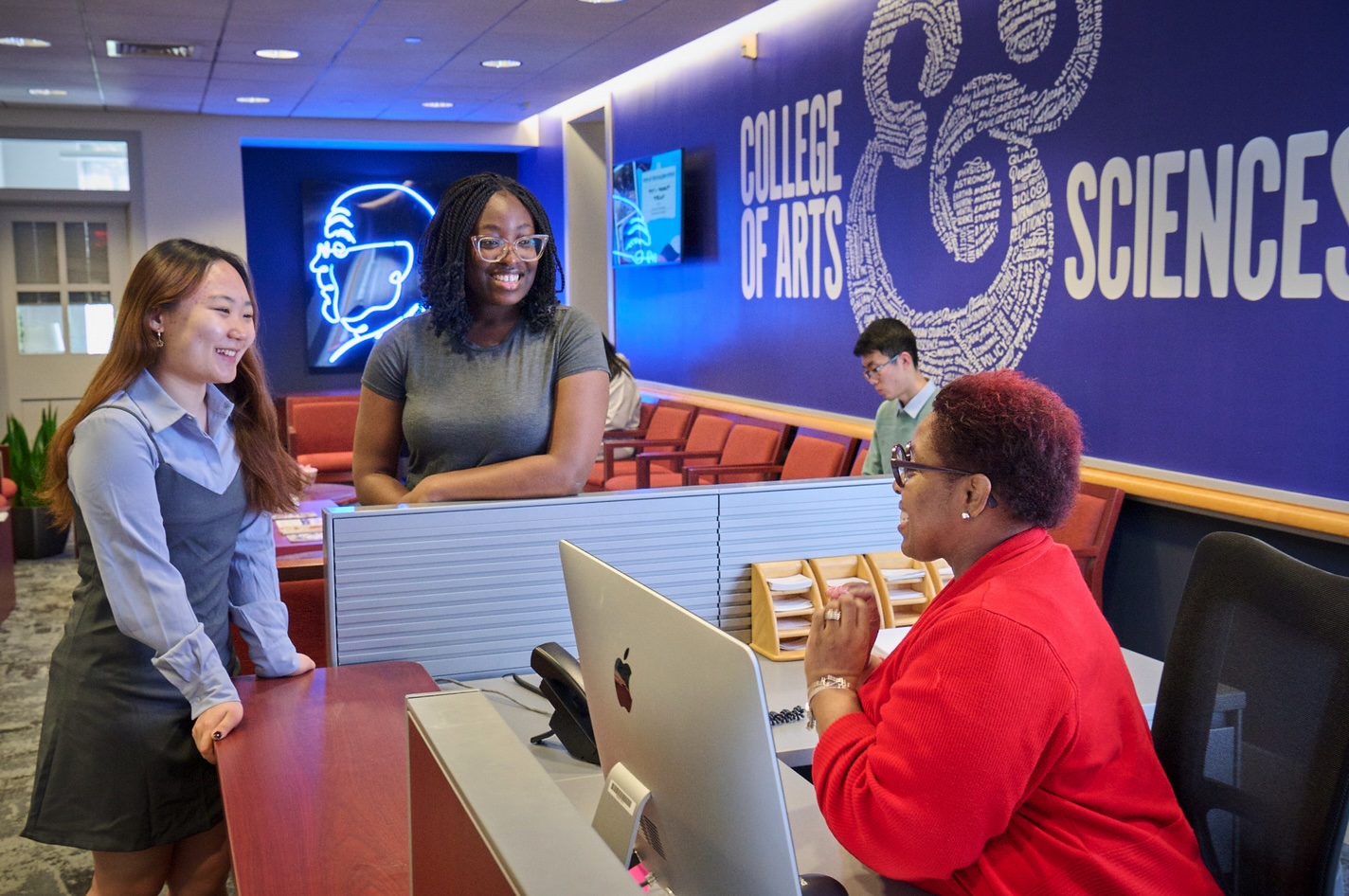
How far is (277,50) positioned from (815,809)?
6621 millimetres

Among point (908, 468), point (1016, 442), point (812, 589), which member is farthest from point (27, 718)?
point (1016, 442)

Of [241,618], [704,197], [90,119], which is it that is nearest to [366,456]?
[241,618]

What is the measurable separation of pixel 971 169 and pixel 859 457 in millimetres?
1388

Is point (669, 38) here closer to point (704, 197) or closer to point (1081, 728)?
point (704, 197)

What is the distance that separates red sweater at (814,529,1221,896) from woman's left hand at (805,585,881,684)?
0.11 m

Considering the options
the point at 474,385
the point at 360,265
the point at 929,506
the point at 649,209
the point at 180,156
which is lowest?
the point at 929,506

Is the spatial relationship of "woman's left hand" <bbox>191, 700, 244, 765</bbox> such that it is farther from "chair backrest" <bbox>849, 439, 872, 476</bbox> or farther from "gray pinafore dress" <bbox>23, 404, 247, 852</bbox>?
"chair backrest" <bbox>849, 439, 872, 476</bbox>

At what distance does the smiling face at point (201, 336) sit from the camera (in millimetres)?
1857

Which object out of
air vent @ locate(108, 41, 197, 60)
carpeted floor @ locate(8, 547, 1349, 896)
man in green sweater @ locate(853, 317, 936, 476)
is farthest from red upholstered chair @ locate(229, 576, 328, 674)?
air vent @ locate(108, 41, 197, 60)

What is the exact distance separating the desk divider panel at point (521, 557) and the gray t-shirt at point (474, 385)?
0.38 feet

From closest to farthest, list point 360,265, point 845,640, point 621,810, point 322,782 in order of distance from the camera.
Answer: point 621,810 → point 845,640 → point 322,782 → point 360,265

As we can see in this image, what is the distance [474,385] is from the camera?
2.20 m

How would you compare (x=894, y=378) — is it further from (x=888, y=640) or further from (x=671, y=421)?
(x=671, y=421)

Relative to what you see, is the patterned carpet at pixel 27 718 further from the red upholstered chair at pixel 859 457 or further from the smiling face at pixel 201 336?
the red upholstered chair at pixel 859 457
